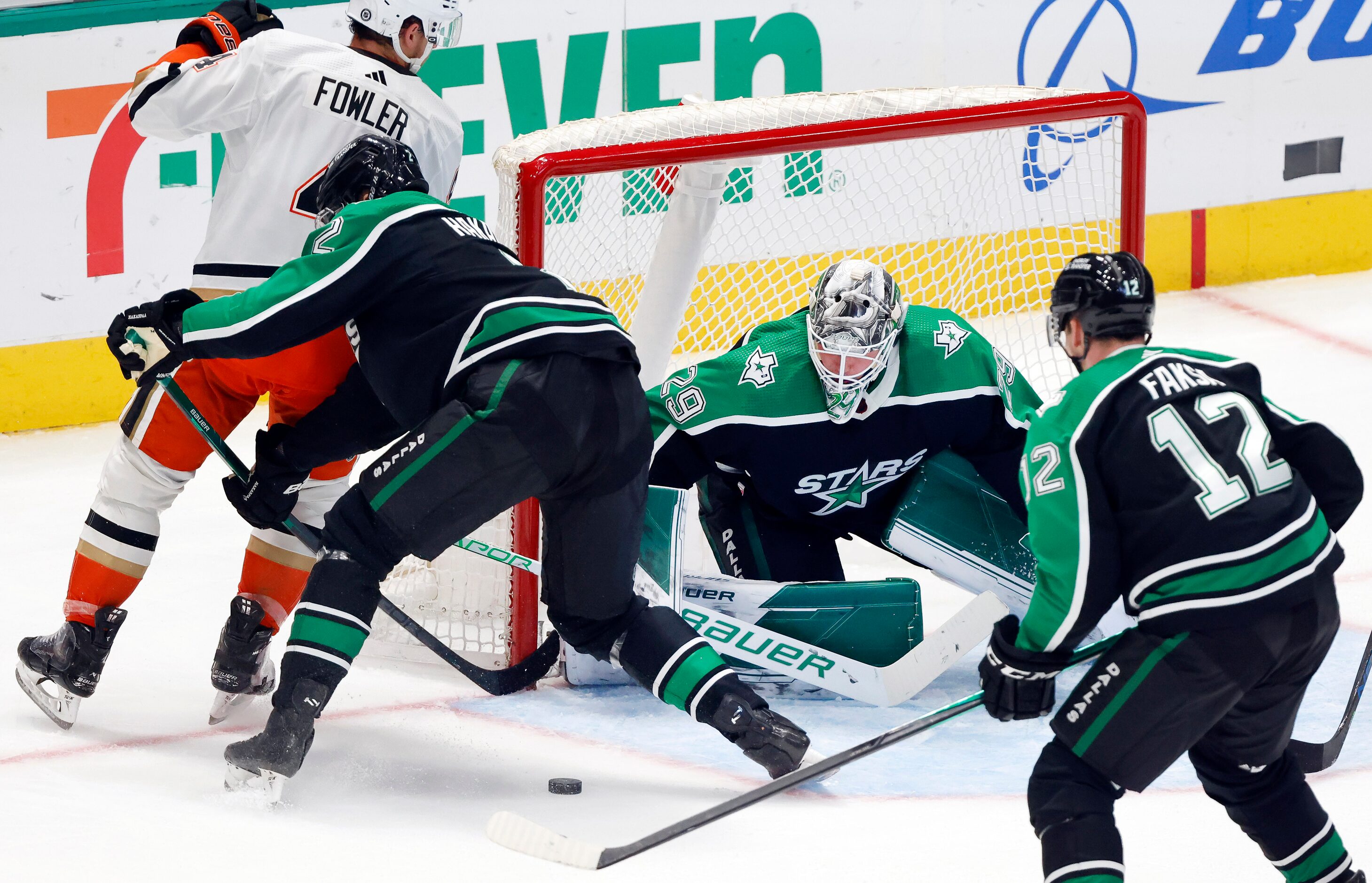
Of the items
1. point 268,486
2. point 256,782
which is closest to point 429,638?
point 268,486

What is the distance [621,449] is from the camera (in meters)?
2.77

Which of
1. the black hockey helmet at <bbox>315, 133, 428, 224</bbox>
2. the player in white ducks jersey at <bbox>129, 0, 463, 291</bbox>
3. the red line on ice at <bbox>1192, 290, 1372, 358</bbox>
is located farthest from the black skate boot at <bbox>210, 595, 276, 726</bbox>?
the red line on ice at <bbox>1192, 290, 1372, 358</bbox>

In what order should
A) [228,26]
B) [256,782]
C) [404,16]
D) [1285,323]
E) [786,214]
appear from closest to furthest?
[256,782], [404,16], [228,26], [786,214], [1285,323]

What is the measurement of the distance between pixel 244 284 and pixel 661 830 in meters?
1.30

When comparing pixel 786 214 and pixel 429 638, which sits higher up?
pixel 786 214

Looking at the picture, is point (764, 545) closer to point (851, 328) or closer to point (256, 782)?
point (851, 328)

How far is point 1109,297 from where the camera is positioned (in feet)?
7.45

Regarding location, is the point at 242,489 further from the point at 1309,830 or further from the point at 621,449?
the point at 1309,830

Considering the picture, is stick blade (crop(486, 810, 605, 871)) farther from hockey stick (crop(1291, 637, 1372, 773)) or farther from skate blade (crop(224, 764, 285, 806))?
hockey stick (crop(1291, 637, 1372, 773))

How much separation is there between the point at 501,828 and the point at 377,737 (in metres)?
0.74

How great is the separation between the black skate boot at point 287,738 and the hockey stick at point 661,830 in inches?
15.2

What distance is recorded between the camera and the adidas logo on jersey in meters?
3.15

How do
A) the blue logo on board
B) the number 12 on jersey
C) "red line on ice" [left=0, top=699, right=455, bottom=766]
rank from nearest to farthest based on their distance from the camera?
1. the number 12 on jersey
2. "red line on ice" [left=0, top=699, right=455, bottom=766]
3. the blue logo on board

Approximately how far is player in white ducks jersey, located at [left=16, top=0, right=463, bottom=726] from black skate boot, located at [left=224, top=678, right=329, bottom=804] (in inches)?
19.0
